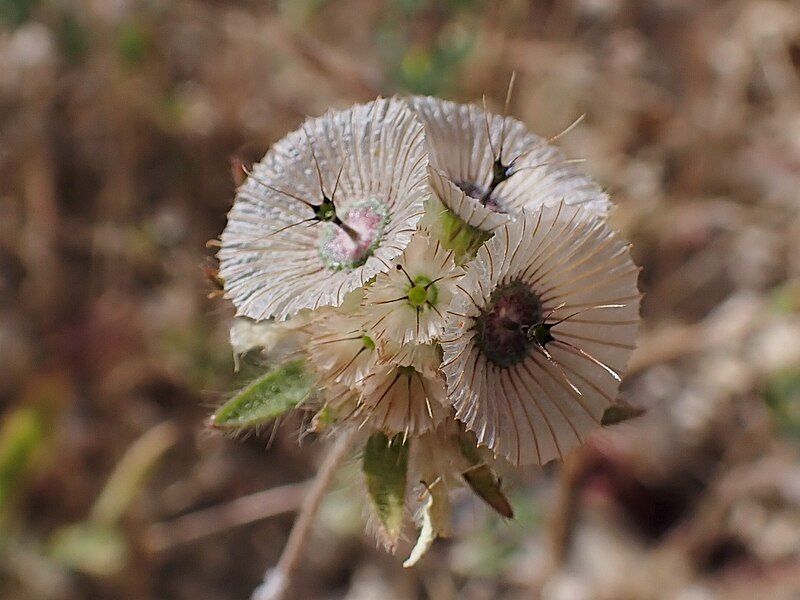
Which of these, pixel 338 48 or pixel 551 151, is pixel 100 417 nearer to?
pixel 338 48

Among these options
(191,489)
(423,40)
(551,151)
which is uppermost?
(551,151)

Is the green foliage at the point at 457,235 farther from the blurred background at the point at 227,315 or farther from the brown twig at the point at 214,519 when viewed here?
the brown twig at the point at 214,519

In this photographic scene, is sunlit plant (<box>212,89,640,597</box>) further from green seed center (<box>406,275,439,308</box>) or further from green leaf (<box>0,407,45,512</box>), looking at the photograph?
green leaf (<box>0,407,45,512</box>)

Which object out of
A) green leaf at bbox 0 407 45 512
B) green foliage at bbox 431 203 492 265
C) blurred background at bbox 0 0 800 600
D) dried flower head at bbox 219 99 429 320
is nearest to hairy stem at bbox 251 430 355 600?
dried flower head at bbox 219 99 429 320

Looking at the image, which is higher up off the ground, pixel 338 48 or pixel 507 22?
pixel 507 22

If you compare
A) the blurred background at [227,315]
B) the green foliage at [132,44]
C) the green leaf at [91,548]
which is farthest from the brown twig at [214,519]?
the green foliage at [132,44]

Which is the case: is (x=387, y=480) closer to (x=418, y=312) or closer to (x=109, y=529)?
(x=418, y=312)

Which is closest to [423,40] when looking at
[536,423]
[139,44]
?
[139,44]
